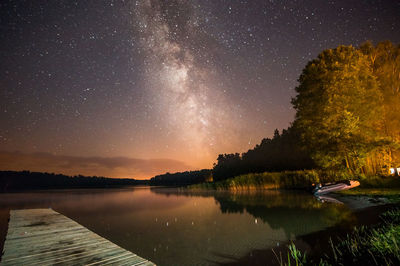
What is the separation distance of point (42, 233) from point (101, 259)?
498 cm

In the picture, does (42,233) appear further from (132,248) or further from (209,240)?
(209,240)

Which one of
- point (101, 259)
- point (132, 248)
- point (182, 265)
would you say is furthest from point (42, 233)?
point (182, 265)

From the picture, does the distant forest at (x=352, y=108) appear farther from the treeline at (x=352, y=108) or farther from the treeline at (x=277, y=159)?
the treeline at (x=277, y=159)

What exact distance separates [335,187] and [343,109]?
24.2ft

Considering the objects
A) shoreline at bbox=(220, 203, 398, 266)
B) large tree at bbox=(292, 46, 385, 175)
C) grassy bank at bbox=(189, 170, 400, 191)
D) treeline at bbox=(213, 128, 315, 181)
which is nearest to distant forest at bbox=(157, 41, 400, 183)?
large tree at bbox=(292, 46, 385, 175)

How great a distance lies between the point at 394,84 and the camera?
22.6m

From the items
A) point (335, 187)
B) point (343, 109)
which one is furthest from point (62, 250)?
point (343, 109)

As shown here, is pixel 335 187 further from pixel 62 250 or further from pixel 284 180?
pixel 62 250

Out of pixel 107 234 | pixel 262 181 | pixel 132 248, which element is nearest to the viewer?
pixel 132 248

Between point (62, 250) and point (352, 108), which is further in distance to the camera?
point (352, 108)

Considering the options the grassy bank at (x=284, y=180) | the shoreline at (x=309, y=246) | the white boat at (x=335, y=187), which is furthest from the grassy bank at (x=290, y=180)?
the shoreline at (x=309, y=246)

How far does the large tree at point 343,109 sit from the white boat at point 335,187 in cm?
177

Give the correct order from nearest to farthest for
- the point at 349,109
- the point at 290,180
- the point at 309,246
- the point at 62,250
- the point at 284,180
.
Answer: the point at 62,250 → the point at 309,246 → the point at 349,109 → the point at 290,180 → the point at 284,180

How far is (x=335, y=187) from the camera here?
19.5m
